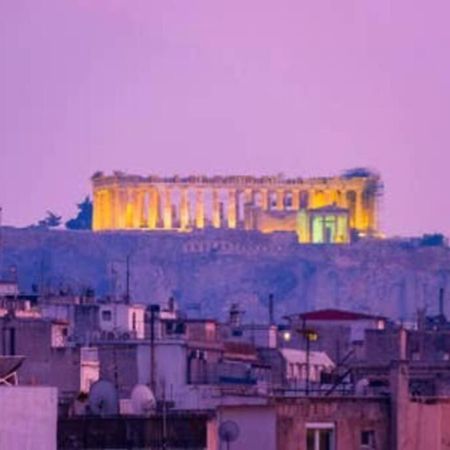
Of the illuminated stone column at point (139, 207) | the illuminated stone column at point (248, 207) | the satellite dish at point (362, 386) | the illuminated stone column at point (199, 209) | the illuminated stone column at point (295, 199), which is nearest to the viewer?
the satellite dish at point (362, 386)

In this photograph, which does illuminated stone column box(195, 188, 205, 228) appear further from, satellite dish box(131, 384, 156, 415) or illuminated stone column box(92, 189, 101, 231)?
satellite dish box(131, 384, 156, 415)

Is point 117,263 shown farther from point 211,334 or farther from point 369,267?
→ point 211,334

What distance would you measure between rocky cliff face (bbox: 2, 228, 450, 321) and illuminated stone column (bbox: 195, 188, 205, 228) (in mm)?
5824

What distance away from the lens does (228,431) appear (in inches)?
1091

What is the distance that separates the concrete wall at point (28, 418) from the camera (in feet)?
77.4

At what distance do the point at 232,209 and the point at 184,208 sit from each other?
205 centimetres

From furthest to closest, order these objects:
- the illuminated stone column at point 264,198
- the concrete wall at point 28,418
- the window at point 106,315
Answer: the illuminated stone column at point 264,198
the window at point 106,315
the concrete wall at point 28,418

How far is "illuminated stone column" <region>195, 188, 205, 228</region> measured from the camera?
17175cm

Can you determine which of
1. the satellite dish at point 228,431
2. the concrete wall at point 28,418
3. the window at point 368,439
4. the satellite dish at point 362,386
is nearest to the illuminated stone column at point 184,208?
the satellite dish at point 362,386

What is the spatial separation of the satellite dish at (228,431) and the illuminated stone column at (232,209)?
14315 centimetres

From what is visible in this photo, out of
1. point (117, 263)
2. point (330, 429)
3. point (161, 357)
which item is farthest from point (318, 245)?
point (330, 429)

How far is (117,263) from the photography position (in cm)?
14612

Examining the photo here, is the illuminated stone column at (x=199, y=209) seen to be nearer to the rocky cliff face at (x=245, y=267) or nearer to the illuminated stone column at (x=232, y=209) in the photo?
the illuminated stone column at (x=232, y=209)

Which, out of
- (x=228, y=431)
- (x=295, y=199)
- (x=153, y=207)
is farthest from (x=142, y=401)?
(x=295, y=199)
